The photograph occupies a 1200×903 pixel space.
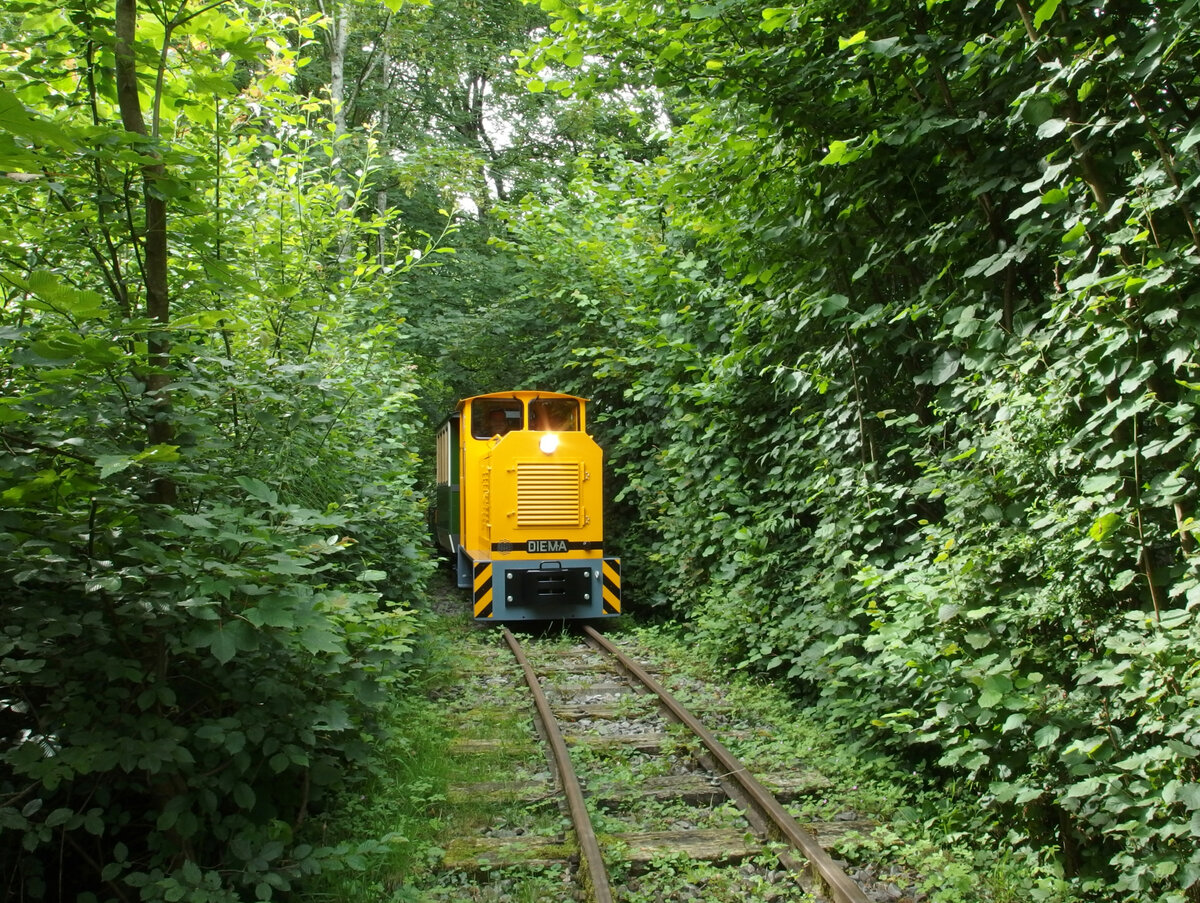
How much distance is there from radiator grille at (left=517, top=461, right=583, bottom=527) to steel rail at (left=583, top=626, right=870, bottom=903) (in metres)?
3.50

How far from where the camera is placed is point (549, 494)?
31.2 ft

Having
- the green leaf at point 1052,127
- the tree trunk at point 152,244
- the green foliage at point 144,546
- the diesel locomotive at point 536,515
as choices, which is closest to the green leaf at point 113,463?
the green foliage at point 144,546

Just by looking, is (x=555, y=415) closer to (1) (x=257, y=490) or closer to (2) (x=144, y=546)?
(1) (x=257, y=490)

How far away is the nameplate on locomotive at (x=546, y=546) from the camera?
933cm

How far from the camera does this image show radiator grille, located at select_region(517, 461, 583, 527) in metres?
9.43

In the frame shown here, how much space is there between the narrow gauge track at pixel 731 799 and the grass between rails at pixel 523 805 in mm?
133

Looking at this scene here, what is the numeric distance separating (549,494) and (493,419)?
56.7 inches

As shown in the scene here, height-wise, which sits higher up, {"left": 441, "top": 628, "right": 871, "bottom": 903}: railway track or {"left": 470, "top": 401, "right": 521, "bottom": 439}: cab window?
{"left": 470, "top": 401, "right": 521, "bottom": 439}: cab window

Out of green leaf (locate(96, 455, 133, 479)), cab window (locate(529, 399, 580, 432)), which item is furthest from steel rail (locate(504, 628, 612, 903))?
cab window (locate(529, 399, 580, 432))

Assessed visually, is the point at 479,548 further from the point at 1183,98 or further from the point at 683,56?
the point at 1183,98

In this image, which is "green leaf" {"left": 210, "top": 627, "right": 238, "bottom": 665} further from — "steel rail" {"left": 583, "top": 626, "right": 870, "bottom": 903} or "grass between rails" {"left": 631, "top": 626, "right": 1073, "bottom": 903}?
"grass between rails" {"left": 631, "top": 626, "right": 1073, "bottom": 903}

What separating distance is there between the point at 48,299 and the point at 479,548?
793 centimetres

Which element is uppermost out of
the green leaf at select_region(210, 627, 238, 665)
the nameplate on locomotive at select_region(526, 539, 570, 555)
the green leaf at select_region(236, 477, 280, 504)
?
the green leaf at select_region(236, 477, 280, 504)

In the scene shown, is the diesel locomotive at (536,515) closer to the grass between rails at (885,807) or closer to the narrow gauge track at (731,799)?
the narrow gauge track at (731,799)
